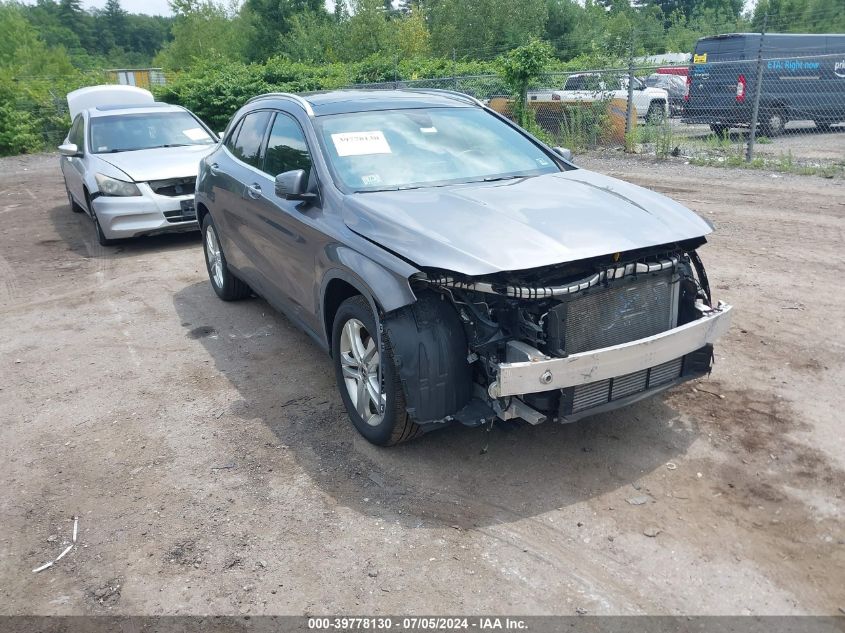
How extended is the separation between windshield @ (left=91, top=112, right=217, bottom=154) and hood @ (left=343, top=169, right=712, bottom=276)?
6937mm

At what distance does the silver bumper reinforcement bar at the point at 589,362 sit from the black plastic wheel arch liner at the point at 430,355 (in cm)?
23

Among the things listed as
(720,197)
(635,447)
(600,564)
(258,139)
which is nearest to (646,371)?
(635,447)

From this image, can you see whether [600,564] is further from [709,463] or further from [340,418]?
[340,418]

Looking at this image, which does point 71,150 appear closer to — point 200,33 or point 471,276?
point 471,276

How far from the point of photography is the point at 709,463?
374cm

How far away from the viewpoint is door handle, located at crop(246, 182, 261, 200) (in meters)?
5.17

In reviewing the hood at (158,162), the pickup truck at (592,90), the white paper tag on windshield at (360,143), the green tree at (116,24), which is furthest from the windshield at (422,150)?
the green tree at (116,24)

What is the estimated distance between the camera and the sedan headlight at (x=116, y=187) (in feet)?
29.0

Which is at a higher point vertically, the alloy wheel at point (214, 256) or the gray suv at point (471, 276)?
the gray suv at point (471, 276)

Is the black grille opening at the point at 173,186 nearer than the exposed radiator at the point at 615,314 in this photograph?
No

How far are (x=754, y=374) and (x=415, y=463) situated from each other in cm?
238

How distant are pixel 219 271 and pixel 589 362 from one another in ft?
14.5

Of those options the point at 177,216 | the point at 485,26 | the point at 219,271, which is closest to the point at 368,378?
the point at 219,271

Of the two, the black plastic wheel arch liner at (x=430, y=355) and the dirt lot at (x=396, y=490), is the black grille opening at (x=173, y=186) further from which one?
the black plastic wheel arch liner at (x=430, y=355)
